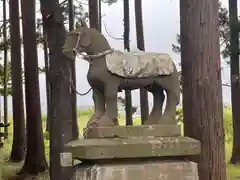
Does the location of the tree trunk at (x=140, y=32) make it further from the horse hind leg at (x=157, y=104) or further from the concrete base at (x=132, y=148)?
the concrete base at (x=132, y=148)

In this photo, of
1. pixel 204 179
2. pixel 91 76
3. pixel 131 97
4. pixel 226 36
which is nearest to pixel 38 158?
pixel 131 97

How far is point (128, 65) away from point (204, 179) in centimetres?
166

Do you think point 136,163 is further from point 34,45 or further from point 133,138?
point 34,45

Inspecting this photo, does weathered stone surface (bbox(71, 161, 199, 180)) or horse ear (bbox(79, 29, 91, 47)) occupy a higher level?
horse ear (bbox(79, 29, 91, 47))

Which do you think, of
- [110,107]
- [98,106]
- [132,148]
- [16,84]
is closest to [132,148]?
[132,148]

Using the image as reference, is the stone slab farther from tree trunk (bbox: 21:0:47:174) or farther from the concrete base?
tree trunk (bbox: 21:0:47:174)

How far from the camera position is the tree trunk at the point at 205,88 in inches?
189

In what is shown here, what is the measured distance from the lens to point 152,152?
3680 mm

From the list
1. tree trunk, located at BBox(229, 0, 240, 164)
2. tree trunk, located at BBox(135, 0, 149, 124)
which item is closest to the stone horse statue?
tree trunk, located at BBox(229, 0, 240, 164)

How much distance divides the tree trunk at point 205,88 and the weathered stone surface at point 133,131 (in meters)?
1.03

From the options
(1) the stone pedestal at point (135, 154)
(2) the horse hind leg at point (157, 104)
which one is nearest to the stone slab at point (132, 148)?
(1) the stone pedestal at point (135, 154)

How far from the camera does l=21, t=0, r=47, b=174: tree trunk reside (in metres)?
12.3

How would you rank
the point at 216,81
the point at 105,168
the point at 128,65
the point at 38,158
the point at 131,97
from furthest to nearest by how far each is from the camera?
the point at 131,97
the point at 38,158
the point at 216,81
the point at 128,65
the point at 105,168

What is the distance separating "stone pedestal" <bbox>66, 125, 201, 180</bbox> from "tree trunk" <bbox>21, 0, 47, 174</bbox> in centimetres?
869
